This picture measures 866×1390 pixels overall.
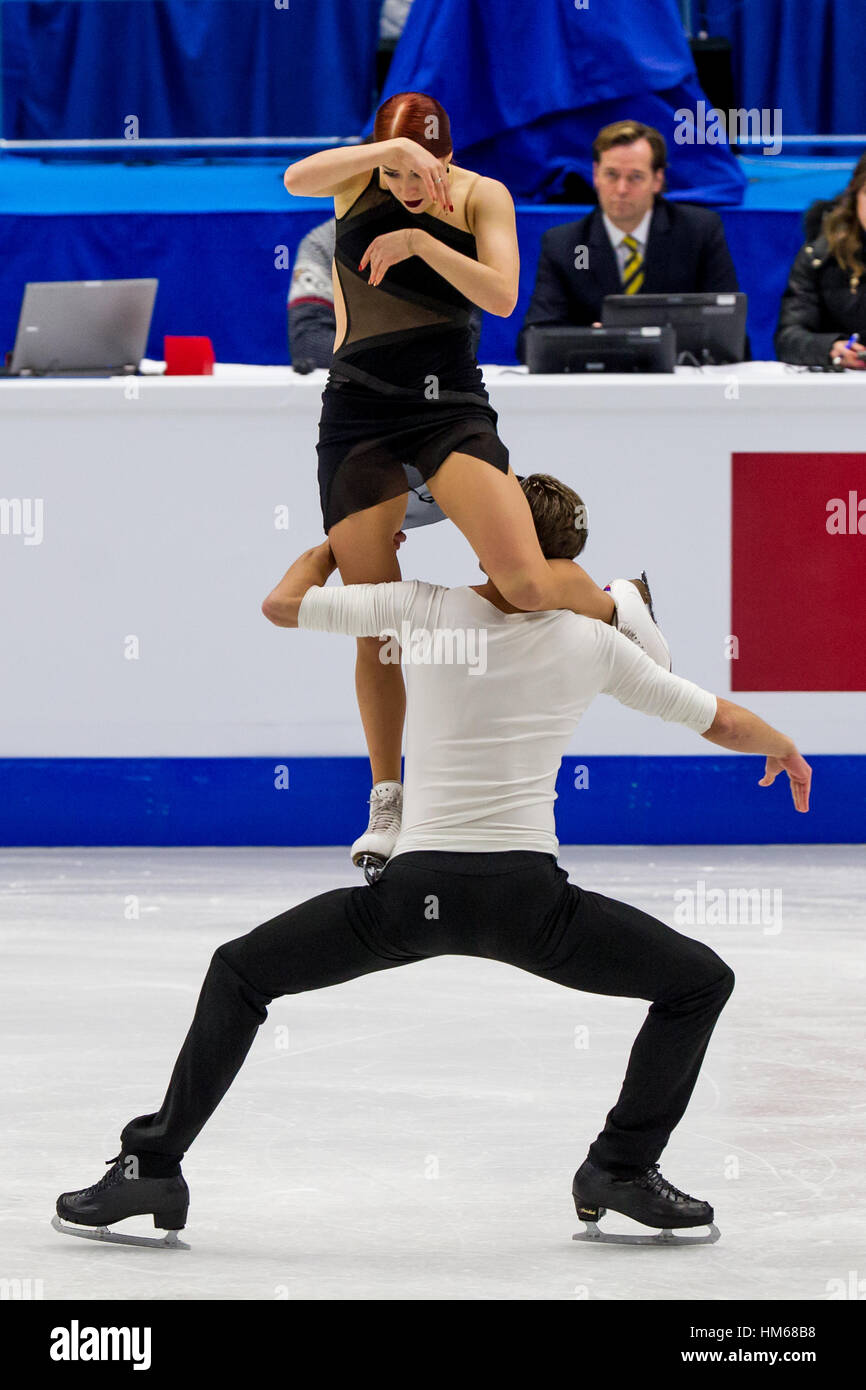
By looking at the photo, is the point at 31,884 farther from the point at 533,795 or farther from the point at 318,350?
the point at 533,795

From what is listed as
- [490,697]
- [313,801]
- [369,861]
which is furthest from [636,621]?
[313,801]

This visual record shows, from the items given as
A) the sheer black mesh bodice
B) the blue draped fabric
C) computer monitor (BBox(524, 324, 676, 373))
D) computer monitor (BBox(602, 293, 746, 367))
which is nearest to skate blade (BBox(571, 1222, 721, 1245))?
the sheer black mesh bodice

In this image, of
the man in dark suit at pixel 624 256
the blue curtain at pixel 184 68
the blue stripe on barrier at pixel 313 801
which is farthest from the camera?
the blue curtain at pixel 184 68

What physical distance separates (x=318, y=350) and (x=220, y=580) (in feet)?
2.53

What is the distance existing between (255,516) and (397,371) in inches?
93.3

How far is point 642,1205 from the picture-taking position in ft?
7.25

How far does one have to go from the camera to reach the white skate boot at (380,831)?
2629 millimetres

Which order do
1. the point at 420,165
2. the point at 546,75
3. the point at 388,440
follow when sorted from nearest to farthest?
the point at 420,165 → the point at 388,440 → the point at 546,75

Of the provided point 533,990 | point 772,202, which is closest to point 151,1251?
point 533,990

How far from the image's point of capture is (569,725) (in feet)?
7.20

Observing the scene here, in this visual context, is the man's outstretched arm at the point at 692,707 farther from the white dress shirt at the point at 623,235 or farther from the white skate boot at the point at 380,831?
the white dress shirt at the point at 623,235

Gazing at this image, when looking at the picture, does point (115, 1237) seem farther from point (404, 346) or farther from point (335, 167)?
point (335, 167)

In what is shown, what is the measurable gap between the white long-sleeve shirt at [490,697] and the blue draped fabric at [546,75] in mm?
5514

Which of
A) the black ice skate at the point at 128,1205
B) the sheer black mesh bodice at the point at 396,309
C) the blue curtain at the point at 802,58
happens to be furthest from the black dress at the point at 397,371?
A: the blue curtain at the point at 802,58
